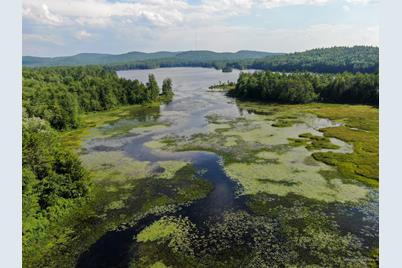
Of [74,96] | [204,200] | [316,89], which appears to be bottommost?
[204,200]

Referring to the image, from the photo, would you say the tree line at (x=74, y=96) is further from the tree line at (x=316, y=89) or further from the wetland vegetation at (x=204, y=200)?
the tree line at (x=316, y=89)

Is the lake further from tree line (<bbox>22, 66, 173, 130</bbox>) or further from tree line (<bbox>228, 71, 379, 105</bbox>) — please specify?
tree line (<bbox>228, 71, 379, 105</bbox>)

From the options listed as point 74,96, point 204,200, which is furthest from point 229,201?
point 74,96

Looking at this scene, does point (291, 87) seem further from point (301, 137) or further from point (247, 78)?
point (301, 137)

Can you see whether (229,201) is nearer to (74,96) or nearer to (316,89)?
(74,96)

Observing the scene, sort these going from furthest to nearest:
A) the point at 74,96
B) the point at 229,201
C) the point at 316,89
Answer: the point at 316,89 → the point at 74,96 → the point at 229,201

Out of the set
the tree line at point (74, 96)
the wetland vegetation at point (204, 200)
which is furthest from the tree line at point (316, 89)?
the wetland vegetation at point (204, 200)

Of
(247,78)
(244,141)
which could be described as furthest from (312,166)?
(247,78)
